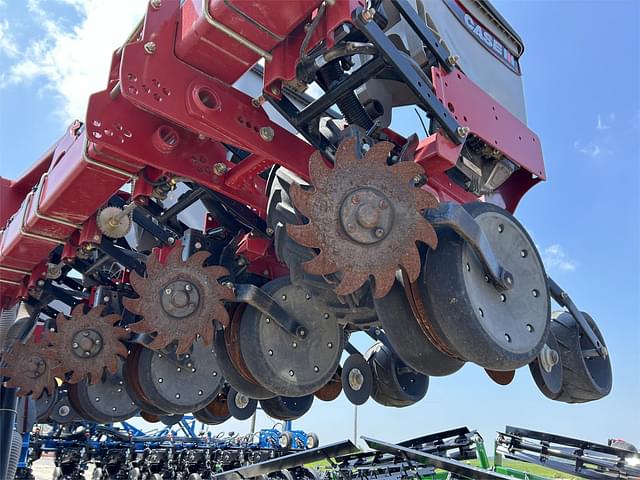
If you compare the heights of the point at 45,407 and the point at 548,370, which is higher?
the point at 548,370

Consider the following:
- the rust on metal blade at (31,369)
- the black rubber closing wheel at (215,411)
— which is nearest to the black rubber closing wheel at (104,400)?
the black rubber closing wheel at (215,411)

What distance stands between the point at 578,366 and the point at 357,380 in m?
2.04

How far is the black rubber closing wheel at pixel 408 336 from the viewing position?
2.30 metres

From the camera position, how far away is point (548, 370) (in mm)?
2887

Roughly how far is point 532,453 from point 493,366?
2.61 m

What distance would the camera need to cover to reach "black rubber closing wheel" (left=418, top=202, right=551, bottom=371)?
2.08m

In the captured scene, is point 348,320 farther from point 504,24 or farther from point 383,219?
point 504,24

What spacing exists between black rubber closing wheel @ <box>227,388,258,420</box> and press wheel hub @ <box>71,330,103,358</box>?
4.65 ft

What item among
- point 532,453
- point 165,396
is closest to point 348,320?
point 532,453

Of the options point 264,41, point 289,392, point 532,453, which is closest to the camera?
point 264,41

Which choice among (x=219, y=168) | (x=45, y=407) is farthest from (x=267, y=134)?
(x=45, y=407)

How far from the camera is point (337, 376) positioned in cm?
520

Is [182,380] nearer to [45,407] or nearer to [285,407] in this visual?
[285,407]

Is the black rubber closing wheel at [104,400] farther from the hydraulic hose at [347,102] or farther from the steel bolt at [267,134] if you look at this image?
the hydraulic hose at [347,102]
